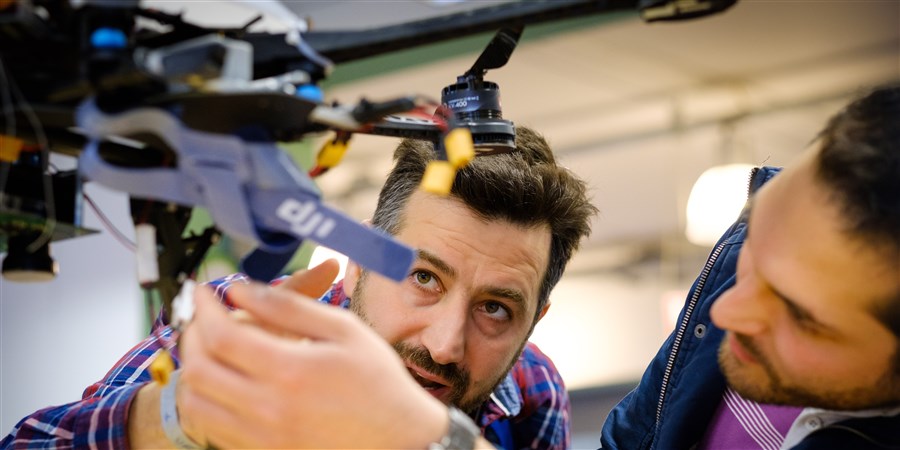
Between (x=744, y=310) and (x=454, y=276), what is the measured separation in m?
0.58

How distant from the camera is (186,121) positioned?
795mm

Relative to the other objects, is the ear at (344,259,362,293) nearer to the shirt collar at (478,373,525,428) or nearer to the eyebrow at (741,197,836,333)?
the shirt collar at (478,373,525,428)

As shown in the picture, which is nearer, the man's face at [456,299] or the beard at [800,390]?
the beard at [800,390]

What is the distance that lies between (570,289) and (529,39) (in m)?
2.56

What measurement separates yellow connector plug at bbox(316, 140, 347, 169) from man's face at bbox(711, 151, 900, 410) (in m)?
0.50

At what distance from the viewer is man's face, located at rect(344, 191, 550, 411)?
157 cm

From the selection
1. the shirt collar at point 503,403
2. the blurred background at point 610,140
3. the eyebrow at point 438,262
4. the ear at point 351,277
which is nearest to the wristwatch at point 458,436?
the eyebrow at point 438,262

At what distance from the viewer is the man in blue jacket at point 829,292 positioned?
1011 millimetres

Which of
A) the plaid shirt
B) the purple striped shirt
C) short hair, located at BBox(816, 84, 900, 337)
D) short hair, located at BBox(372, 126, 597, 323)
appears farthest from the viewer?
short hair, located at BBox(372, 126, 597, 323)

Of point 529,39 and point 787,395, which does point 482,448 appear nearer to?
point 787,395

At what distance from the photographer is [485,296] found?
1.62 metres

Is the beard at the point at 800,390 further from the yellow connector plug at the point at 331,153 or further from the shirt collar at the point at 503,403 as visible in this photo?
the shirt collar at the point at 503,403

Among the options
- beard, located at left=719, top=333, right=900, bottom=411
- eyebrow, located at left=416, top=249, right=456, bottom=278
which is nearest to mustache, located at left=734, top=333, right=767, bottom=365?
beard, located at left=719, top=333, right=900, bottom=411

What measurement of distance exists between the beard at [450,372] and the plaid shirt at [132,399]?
123 mm
